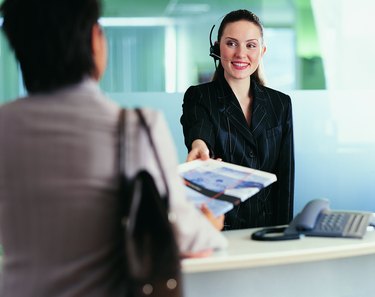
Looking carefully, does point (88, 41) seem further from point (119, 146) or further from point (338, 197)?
point (338, 197)

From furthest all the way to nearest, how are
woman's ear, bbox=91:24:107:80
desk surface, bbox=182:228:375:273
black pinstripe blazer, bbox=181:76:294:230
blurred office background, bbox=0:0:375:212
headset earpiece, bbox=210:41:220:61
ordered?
blurred office background, bbox=0:0:375:212 → headset earpiece, bbox=210:41:220:61 → black pinstripe blazer, bbox=181:76:294:230 → desk surface, bbox=182:228:375:273 → woman's ear, bbox=91:24:107:80

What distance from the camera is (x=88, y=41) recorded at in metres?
1.62

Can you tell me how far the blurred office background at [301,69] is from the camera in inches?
173

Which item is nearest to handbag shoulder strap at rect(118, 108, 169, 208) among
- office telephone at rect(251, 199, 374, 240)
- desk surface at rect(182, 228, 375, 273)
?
desk surface at rect(182, 228, 375, 273)

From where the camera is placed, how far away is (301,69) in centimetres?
475

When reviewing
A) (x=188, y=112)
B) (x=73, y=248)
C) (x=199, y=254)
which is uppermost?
(x=188, y=112)

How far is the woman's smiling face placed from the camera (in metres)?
3.33

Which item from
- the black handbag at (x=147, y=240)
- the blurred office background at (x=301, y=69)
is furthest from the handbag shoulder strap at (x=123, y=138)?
the blurred office background at (x=301, y=69)

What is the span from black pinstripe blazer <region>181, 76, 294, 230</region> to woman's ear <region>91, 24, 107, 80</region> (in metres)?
1.54

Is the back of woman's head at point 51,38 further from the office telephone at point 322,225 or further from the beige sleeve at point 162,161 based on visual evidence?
the office telephone at point 322,225

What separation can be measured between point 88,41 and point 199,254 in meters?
0.74

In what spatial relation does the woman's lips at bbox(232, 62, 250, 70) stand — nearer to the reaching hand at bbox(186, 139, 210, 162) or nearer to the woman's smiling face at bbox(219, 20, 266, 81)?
the woman's smiling face at bbox(219, 20, 266, 81)

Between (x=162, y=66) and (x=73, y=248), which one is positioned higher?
(x=162, y=66)

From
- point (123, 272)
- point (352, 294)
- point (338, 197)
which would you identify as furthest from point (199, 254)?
point (338, 197)
